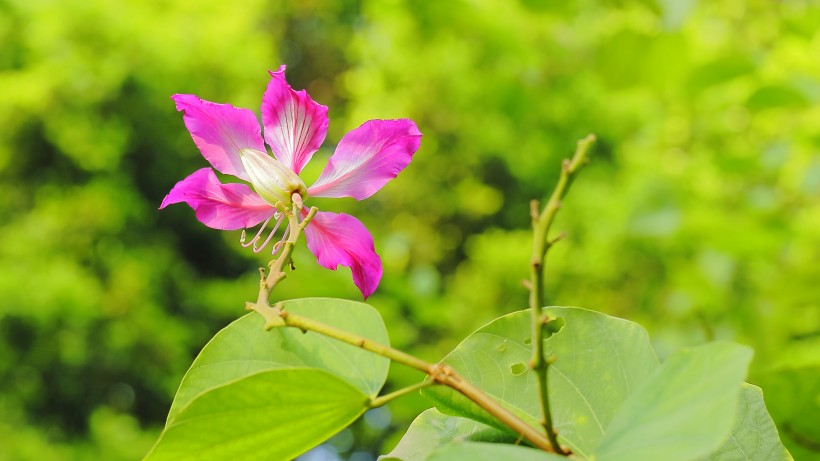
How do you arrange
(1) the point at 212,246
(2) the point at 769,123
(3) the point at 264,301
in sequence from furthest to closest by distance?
(1) the point at 212,246 < (2) the point at 769,123 < (3) the point at 264,301

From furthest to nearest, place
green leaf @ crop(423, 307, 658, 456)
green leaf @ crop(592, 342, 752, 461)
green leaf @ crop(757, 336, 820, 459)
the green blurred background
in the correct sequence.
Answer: the green blurred background < green leaf @ crop(757, 336, 820, 459) < green leaf @ crop(423, 307, 658, 456) < green leaf @ crop(592, 342, 752, 461)

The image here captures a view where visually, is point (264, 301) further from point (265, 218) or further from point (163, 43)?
→ point (163, 43)

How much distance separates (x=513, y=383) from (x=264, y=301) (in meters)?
0.11

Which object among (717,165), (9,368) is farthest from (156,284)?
(717,165)

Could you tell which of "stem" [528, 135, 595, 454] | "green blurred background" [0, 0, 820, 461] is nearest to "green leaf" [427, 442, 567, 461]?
"stem" [528, 135, 595, 454]

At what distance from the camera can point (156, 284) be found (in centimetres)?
358

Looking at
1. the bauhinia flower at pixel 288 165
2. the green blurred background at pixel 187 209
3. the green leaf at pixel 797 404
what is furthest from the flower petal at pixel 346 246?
the green blurred background at pixel 187 209

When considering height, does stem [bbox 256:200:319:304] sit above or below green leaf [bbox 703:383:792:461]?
above

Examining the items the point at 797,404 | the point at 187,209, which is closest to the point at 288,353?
the point at 797,404

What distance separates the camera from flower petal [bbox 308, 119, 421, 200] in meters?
0.32

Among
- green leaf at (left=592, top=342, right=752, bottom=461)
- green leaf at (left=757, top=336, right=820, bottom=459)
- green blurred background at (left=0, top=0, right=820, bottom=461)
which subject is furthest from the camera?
green blurred background at (left=0, top=0, right=820, bottom=461)

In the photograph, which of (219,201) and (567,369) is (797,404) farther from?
(219,201)

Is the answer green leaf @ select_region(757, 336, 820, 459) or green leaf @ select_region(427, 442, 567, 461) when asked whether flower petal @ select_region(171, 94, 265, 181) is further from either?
green leaf @ select_region(757, 336, 820, 459)

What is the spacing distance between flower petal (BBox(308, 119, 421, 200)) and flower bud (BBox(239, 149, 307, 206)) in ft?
0.04
